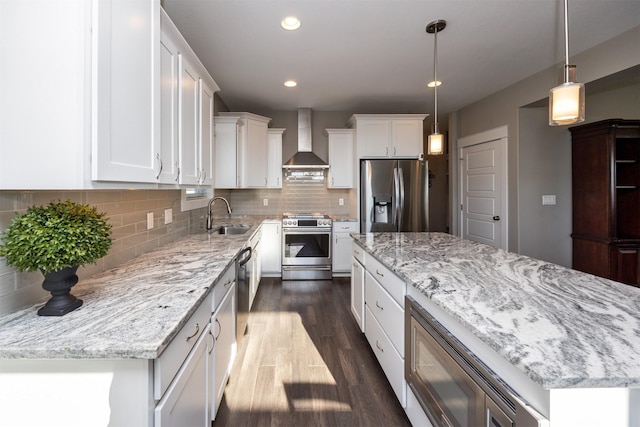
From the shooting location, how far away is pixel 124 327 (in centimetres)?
90

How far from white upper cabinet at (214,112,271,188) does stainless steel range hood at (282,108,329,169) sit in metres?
0.48

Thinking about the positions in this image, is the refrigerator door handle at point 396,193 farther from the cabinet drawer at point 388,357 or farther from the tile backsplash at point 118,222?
the tile backsplash at point 118,222

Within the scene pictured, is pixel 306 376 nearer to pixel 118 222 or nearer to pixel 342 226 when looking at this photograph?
pixel 118 222

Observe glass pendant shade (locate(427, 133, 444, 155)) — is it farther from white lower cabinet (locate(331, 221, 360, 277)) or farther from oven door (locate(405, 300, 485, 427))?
white lower cabinet (locate(331, 221, 360, 277))

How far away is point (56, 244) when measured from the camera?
0.89 m

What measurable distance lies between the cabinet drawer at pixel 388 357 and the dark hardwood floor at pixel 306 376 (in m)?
0.19

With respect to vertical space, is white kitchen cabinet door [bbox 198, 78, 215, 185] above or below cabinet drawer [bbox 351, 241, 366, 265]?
above

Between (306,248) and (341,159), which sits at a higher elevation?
(341,159)

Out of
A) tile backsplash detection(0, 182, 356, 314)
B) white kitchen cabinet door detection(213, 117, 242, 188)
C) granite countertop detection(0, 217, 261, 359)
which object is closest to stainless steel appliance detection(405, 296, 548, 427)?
granite countertop detection(0, 217, 261, 359)

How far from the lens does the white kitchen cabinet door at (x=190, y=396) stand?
91cm

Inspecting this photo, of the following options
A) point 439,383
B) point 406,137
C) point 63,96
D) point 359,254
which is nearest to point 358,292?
point 359,254

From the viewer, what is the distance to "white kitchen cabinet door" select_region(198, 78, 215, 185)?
2256 millimetres

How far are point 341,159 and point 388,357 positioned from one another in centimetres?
339

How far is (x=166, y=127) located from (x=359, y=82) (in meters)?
2.72
